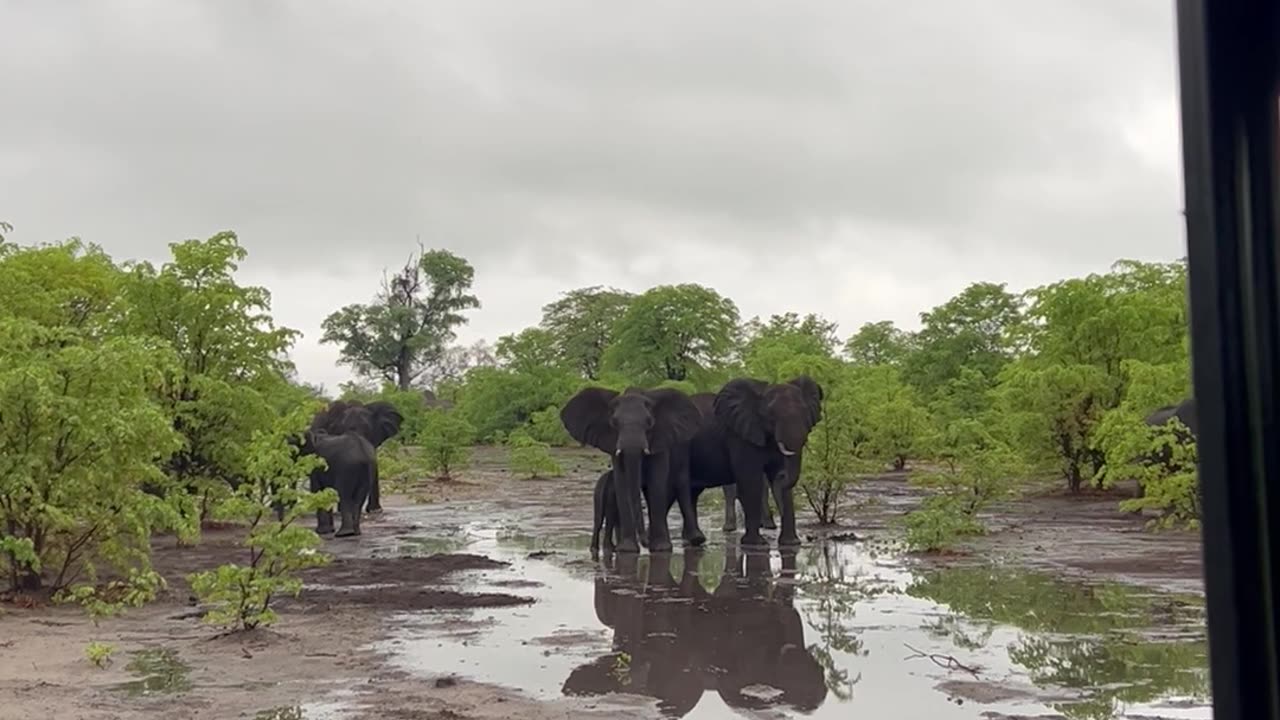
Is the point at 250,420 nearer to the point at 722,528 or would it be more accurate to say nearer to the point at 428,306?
the point at 722,528

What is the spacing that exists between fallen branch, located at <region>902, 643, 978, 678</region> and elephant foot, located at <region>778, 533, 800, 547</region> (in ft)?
26.4

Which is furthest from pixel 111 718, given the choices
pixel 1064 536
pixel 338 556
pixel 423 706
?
pixel 1064 536

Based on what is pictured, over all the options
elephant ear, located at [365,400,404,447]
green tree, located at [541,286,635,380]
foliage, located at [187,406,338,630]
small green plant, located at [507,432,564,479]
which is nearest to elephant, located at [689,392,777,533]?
elephant ear, located at [365,400,404,447]

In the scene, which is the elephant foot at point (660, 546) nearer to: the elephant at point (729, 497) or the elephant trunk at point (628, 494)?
the elephant trunk at point (628, 494)

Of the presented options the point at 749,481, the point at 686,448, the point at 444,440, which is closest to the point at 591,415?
the point at 686,448

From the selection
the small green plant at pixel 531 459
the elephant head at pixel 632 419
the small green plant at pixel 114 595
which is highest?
the elephant head at pixel 632 419

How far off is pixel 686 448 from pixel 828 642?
8.65 m

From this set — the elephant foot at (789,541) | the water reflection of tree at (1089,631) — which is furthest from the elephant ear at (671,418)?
the water reflection of tree at (1089,631)

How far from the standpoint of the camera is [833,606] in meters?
12.0

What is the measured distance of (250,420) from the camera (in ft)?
63.3

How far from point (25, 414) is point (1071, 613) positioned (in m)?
10.1

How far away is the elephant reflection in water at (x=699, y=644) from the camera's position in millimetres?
8422

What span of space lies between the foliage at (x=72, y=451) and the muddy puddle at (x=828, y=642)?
10.8ft

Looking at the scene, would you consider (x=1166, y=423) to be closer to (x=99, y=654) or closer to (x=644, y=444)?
(x=644, y=444)
